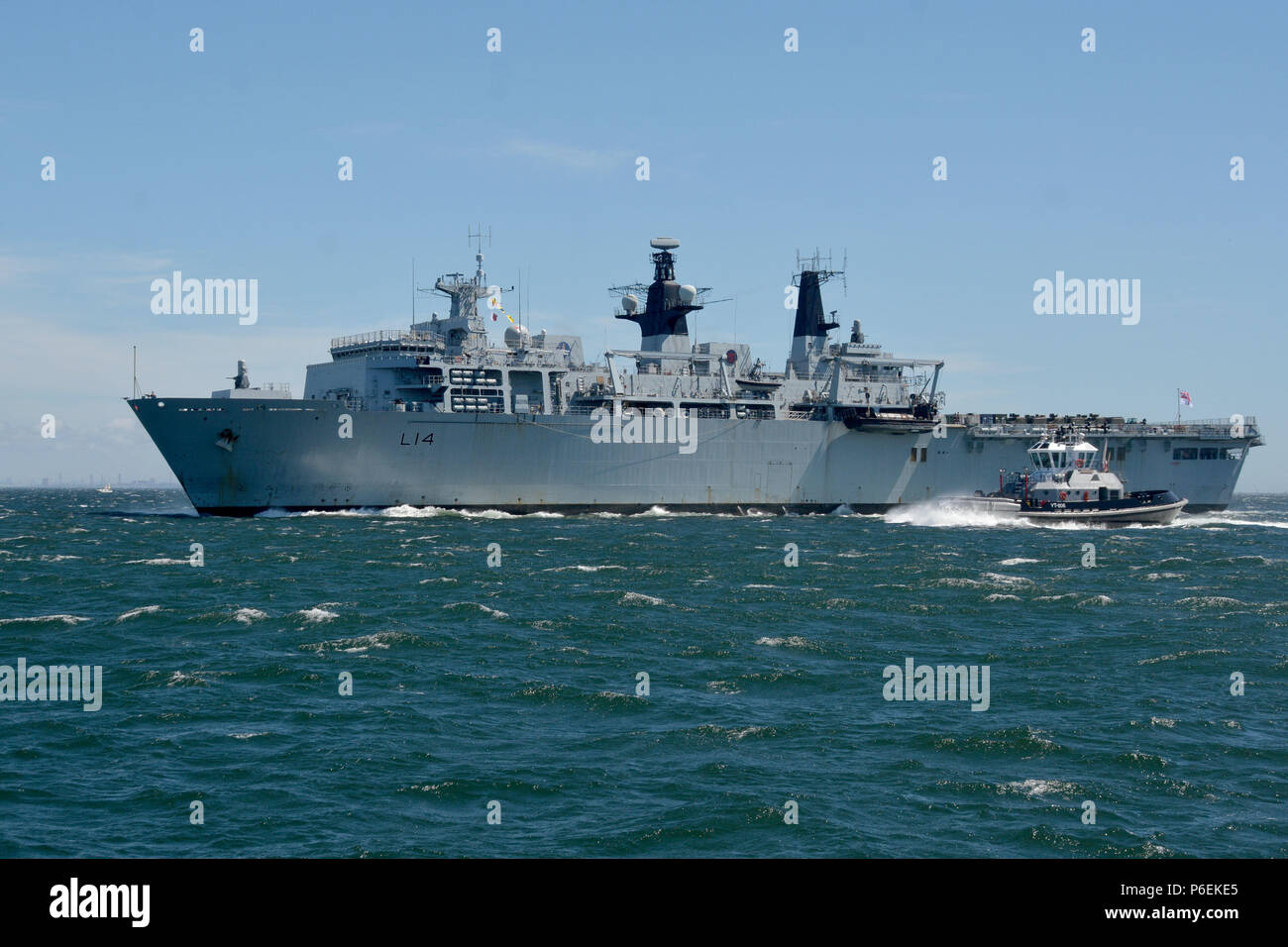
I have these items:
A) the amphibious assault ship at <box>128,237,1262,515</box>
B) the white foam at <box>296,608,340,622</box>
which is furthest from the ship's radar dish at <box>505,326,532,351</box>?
the white foam at <box>296,608,340,622</box>

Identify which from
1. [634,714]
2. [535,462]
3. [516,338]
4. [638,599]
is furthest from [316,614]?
[516,338]

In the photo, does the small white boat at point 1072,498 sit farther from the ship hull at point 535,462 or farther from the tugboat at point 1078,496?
the ship hull at point 535,462

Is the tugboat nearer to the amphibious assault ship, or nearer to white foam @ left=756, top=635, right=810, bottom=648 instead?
the amphibious assault ship

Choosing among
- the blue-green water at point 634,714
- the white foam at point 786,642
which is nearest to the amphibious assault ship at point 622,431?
the blue-green water at point 634,714
